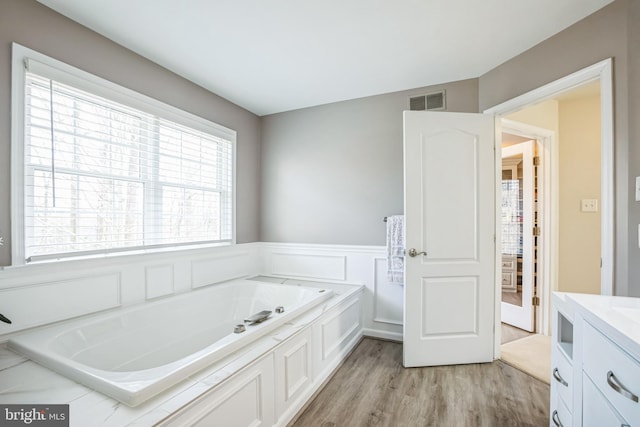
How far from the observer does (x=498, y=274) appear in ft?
7.41

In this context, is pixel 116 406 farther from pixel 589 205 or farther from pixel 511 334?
pixel 589 205

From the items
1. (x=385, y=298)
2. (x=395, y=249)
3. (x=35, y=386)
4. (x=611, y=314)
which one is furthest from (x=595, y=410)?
(x=35, y=386)

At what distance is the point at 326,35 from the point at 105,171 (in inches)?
69.0

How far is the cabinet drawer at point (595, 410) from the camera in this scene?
80 cm

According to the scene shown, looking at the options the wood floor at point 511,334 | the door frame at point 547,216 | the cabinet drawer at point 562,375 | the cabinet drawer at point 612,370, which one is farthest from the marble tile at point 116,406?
the door frame at point 547,216

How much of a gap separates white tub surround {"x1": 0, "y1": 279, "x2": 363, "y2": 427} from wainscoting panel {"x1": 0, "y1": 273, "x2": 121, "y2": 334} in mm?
217

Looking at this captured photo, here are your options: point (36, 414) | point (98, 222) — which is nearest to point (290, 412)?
point (36, 414)

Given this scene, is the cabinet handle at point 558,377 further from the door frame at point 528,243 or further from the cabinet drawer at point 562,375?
the door frame at point 528,243

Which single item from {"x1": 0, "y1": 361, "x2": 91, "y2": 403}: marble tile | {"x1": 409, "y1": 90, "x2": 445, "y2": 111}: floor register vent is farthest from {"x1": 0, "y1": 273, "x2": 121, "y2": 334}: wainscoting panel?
{"x1": 409, "y1": 90, "x2": 445, "y2": 111}: floor register vent

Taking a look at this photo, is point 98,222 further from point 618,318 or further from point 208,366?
point 618,318

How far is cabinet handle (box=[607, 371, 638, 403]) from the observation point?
0.70m

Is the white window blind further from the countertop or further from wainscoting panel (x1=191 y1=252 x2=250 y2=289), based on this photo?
the countertop

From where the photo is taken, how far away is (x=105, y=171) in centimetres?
192

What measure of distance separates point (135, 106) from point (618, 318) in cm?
280
